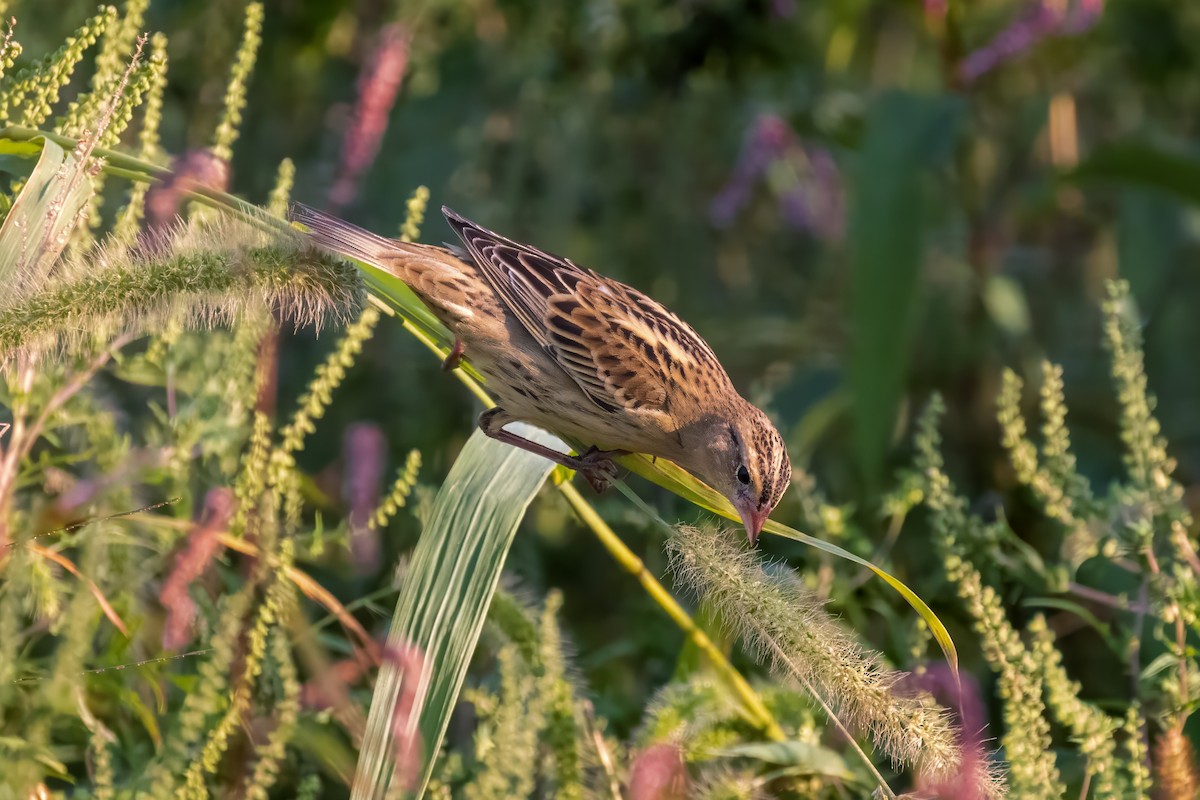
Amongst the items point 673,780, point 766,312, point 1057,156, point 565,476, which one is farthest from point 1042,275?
point 673,780

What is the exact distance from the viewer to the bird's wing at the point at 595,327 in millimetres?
3088

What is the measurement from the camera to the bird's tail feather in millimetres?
2463

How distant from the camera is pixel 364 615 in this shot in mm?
3646

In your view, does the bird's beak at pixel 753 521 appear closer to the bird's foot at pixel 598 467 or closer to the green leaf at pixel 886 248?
the bird's foot at pixel 598 467

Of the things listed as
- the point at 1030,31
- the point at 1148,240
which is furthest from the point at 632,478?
the point at 1148,240

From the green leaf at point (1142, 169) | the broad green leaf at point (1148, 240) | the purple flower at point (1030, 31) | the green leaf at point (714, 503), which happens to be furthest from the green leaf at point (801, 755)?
the broad green leaf at point (1148, 240)

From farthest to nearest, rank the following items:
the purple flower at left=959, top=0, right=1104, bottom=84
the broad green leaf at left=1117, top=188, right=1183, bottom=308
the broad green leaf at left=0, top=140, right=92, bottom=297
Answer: the broad green leaf at left=1117, top=188, right=1183, bottom=308 → the purple flower at left=959, top=0, right=1104, bottom=84 → the broad green leaf at left=0, top=140, right=92, bottom=297

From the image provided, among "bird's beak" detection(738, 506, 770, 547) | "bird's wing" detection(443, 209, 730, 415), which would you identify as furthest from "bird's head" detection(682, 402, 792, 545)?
"bird's wing" detection(443, 209, 730, 415)

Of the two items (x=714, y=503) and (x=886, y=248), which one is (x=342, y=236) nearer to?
(x=714, y=503)

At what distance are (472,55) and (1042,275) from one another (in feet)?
8.07

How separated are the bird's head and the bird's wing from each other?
112mm

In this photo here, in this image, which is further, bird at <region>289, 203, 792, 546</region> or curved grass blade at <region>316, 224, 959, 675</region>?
bird at <region>289, 203, 792, 546</region>

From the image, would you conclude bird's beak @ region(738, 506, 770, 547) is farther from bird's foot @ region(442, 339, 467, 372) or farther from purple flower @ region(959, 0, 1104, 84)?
purple flower @ region(959, 0, 1104, 84)

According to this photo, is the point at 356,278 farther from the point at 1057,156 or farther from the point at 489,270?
the point at 1057,156
